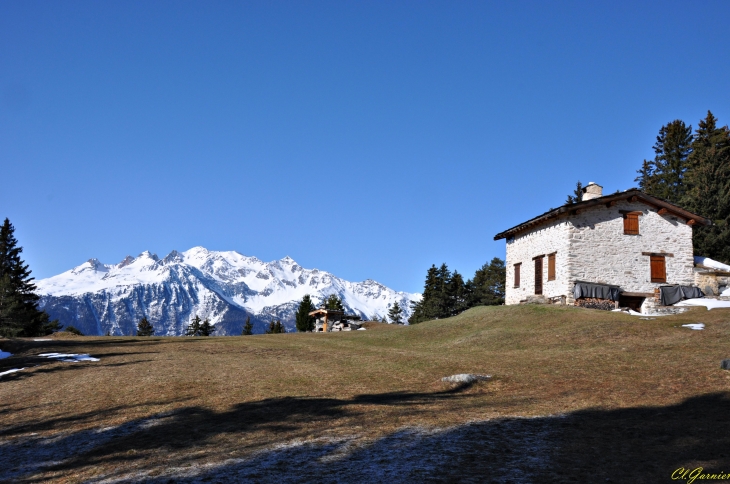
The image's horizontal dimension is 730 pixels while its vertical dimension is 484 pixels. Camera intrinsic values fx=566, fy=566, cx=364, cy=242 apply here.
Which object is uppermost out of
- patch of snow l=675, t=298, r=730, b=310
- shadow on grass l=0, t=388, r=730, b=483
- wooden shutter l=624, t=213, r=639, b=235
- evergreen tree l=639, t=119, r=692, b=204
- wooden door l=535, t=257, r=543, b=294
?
evergreen tree l=639, t=119, r=692, b=204

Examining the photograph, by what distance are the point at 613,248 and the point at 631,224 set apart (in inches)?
82.4

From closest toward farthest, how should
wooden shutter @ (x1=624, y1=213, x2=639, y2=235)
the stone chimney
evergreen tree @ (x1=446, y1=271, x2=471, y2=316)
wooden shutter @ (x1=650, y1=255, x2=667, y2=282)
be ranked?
wooden shutter @ (x1=650, y1=255, x2=667, y2=282)
wooden shutter @ (x1=624, y1=213, x2=639, y2=235)
the stone chimney
evergreen tree @ (x1=446, y1=271, x2=471, y2=316)

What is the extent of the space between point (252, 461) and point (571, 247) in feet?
97.1

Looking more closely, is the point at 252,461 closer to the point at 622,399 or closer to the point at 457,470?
the point at 457,470

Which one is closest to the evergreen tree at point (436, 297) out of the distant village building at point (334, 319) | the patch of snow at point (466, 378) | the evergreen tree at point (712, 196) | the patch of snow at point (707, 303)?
the distant village building at point (334, 319)

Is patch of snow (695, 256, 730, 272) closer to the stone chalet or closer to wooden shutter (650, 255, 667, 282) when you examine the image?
the stone chalet

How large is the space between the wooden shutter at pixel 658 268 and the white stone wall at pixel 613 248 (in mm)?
266

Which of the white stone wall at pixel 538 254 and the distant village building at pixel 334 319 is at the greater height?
the white stone wall at pixel 538 254

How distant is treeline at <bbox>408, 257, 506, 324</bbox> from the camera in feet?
250

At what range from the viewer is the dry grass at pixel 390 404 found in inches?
324

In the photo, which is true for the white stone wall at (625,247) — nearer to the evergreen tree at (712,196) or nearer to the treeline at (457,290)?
the evergreen tree at (712,196)

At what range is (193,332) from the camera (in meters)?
104

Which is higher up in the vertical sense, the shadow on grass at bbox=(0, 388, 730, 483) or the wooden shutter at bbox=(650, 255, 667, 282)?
the wooden shutter at bbox=(650, 255, 667, 282)

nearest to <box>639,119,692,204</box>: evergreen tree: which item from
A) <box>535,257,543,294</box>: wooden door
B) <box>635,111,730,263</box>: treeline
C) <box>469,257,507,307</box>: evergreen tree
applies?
<box>635,111,730,263</box>: treeline
